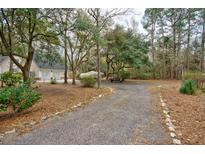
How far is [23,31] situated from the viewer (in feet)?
35.5

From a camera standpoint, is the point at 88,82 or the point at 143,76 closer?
the point at 88,82

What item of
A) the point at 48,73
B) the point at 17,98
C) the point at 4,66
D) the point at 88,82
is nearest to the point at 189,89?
the point at 88,82

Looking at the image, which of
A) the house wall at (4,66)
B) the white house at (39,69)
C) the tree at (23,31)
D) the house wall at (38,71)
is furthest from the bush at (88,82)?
the house wall at (4,66)

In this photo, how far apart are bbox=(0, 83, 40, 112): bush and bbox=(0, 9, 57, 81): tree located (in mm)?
3539

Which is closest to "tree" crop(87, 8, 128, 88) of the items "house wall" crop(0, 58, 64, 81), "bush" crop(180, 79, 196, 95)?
"bush" crop(180, 79, 196, 95)

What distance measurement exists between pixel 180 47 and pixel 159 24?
12.0ft

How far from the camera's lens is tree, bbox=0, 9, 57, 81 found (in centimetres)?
928

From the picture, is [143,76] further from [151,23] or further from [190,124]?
[190,124]

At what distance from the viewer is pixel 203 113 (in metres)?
6.38

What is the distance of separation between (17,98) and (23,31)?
5.79 metres

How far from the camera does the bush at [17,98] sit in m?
5.72

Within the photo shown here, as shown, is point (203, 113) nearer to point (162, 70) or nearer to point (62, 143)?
point (62, 143)

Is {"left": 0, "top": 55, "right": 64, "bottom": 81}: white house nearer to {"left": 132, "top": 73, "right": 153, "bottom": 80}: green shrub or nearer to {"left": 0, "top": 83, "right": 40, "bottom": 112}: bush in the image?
{"left": 132, "top": 73, "right": 153, "bottom": 80}: green shrub
